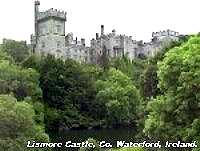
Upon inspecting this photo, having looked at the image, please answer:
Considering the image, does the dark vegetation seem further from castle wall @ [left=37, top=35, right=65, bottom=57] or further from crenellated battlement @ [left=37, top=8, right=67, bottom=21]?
crenellated battlement @ [left=37, top=8, right=67, bottom=21]

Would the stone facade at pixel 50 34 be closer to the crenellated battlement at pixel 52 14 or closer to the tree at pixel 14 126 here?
the crenellated battlement at pixel 52 14

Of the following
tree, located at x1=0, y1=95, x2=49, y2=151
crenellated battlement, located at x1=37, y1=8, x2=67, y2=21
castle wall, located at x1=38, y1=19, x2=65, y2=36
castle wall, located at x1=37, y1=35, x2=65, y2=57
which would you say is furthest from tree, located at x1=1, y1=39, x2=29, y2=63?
tree, located at x1=0, y1=95, x2=49, y2=151

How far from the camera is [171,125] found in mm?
22828

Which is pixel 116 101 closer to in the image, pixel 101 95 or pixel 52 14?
pixel 101 95

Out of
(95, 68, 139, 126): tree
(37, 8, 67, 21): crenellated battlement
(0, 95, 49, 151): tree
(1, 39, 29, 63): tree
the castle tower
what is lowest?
(95, 68, 139, 126): tree

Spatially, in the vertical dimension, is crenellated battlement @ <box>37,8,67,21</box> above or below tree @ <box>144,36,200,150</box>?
above

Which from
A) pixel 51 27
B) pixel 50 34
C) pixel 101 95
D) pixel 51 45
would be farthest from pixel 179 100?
pixel 51 27

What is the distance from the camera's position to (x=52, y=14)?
90000mm

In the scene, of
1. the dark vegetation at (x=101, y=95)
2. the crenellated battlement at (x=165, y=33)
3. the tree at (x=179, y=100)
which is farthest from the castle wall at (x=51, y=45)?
the tree at (x=179, y=100)

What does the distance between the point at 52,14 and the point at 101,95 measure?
28183mm

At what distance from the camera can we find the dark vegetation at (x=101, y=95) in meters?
22.4

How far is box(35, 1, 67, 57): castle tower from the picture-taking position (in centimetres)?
8950

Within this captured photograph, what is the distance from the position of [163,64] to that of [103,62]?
63.6 metres

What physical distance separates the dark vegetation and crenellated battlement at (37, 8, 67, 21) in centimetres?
1173
